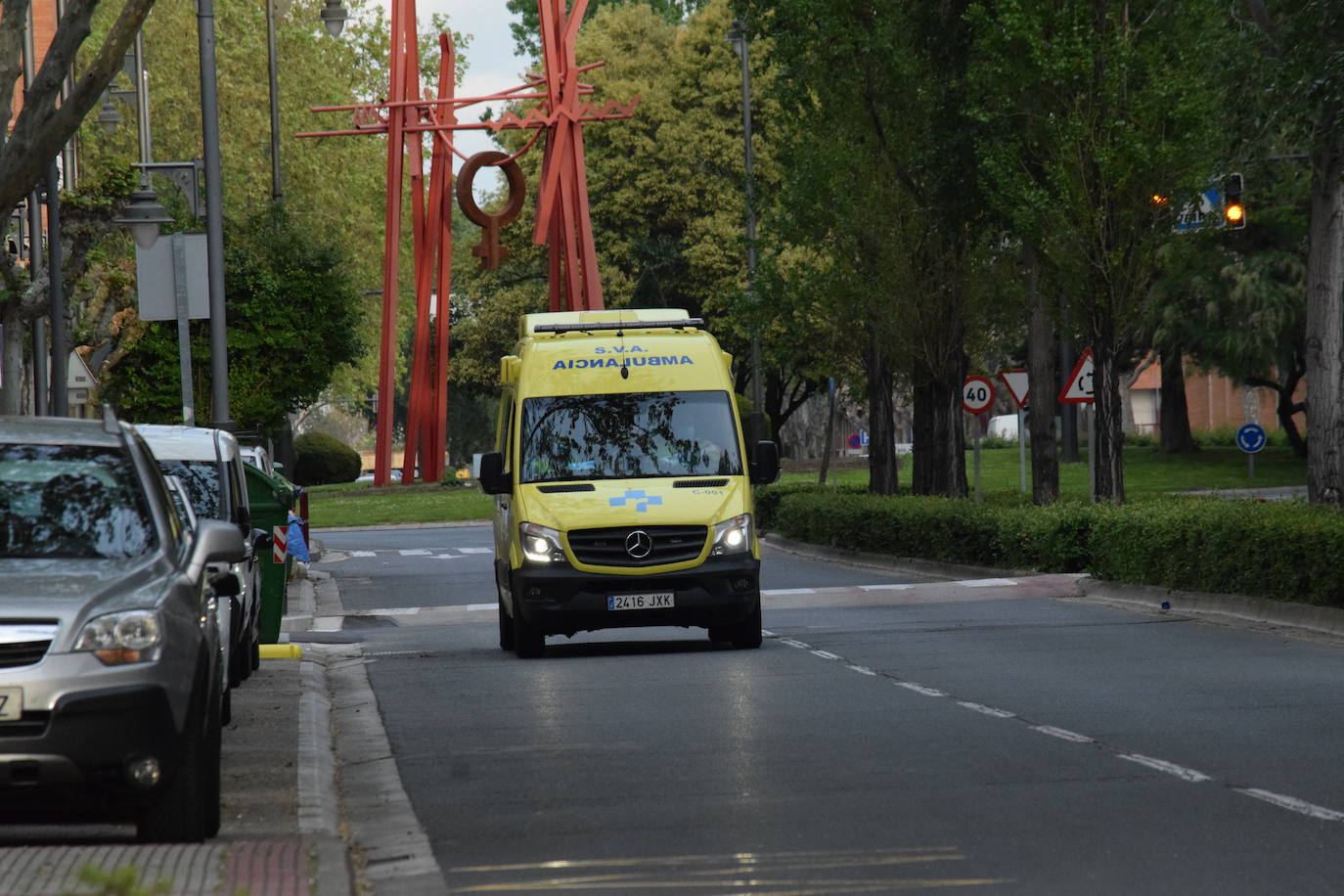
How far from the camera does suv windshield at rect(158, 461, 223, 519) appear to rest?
54.4ft

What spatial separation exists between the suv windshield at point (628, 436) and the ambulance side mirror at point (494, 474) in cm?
18

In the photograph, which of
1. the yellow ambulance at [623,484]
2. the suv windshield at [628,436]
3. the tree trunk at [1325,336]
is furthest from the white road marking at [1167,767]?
the tree trunk at [1325,336]

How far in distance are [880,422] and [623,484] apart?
939 inches

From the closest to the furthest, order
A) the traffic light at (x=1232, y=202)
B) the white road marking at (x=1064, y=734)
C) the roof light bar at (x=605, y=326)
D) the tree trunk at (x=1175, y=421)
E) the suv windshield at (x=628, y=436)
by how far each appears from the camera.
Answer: the white road marking at (x=1064, y=734) < the suv windshield at (x=628, y=436) < the roof light bar at (x=605, y=326) < the traffic light at (x=1232, y=202) < the tree trunk at (x=1175, y=421)

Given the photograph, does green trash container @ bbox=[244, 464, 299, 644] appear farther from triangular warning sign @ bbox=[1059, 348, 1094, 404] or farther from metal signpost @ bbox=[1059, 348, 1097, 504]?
triangular warning sign @ bbox=[1059, 348, 1094, 404]

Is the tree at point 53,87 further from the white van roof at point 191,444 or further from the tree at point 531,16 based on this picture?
the tree at point 531,16

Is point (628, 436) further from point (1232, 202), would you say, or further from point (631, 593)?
point (1232, 202)

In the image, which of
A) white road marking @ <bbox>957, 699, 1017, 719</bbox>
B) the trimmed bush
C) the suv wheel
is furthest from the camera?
the trimmed bush

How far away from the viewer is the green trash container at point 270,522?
63.8ft

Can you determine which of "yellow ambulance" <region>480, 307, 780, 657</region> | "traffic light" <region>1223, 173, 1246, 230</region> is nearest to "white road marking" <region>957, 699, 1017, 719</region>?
"yellow ambulance" <region>480, 307, 780, 657</region>

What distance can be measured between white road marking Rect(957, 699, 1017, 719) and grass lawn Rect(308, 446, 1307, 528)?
40995 mm

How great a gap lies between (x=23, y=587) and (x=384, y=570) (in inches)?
1084

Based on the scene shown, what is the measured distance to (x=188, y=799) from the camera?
A: 841 centimetres

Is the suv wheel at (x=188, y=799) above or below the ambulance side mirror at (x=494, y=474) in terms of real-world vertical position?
below
